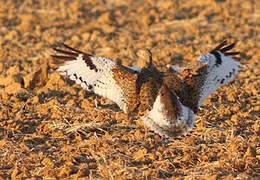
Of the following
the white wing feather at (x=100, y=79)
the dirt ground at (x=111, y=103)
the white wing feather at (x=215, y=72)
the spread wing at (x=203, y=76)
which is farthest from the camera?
→ the white wing feather at (x=215, y=72)

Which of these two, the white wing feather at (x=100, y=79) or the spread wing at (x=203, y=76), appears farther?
the white wing feather at (x=100, y=79)

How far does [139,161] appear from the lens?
500 centimetres

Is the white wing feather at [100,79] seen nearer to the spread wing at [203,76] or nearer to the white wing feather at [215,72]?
the spread wing at [203,76]

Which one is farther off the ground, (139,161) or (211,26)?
(211,26)

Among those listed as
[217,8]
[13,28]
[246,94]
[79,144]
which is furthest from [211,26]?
[79,144]

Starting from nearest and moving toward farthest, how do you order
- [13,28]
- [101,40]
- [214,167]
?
[214,167], [101,40], [13,28]

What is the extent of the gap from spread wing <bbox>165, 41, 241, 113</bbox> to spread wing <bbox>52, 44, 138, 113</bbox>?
52cm

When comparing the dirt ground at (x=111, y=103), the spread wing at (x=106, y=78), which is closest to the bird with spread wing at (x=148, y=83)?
the spread wing at (x=106, y=78)

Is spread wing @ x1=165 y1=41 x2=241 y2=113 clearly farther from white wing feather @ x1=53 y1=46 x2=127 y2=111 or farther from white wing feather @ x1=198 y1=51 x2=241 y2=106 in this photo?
white wing feather @ x1=53 y1=46 x2=127 y2=111

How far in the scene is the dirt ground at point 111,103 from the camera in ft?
16.0

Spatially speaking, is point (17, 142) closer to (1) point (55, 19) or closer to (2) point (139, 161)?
(2) point (139, 161)

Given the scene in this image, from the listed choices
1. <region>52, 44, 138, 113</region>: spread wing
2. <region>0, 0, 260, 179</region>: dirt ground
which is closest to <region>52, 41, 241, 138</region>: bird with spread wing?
<region>52, 44, 138, 113</region>: spread wing

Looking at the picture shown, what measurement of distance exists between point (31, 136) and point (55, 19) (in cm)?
469

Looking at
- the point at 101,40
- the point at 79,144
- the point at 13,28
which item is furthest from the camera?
the point at 13,28
